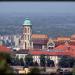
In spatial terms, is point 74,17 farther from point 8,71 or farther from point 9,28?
point 8,71

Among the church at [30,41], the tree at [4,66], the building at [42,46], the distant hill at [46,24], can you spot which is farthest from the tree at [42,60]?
the tree at [4,66]

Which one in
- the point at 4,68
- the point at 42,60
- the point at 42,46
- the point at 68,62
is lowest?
the point at 42,46

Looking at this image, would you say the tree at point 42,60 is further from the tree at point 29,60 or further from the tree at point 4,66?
the tree at point 4,66

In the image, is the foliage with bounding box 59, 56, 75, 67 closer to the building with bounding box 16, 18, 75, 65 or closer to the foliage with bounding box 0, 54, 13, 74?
the building with bounding box 16, 18, 75, 65

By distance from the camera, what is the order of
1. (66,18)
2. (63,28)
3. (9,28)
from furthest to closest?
(66,18) → (63,28) → (9,28)

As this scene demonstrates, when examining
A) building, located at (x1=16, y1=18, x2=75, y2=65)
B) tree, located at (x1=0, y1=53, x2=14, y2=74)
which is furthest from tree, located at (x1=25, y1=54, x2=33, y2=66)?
Answer: tree, located at (x1=0, y1=53, x2=14, y2=74)

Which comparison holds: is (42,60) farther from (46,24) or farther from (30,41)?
(46,24)

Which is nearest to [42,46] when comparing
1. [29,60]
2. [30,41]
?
[30,41]

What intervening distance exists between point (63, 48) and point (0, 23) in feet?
52.9

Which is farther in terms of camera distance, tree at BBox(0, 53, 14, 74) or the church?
the church

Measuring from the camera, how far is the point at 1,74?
233 cm

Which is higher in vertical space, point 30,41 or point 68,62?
point 68,62

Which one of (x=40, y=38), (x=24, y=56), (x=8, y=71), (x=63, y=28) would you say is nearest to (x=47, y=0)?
(x=8, y=71)

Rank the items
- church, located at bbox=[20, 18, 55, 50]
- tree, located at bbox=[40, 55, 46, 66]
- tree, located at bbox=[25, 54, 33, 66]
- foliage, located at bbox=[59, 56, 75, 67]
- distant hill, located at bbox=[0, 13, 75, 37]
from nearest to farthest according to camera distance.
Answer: foliage, located at bbox=[59, 56, 75, 67]
tree, located at bbox=[25, 54, 33, 66]
tree, located at bbox=[40, 55, 46, 66]
church, located at bbox=[20, 18, 55, 50]
distant hill, located at bbox=[0, 13, 75, 37]
